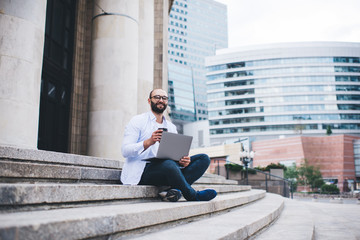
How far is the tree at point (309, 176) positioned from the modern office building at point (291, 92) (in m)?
21.2

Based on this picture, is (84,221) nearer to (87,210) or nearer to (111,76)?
(87,210)

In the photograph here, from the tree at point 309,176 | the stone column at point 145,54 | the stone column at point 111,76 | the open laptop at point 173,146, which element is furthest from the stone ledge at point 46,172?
the tree at point 309,176

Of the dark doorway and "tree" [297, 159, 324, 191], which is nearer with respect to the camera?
the dark doorway

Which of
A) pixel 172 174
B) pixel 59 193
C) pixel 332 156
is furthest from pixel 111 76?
pixel 332 156

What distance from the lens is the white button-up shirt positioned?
3.68 metres

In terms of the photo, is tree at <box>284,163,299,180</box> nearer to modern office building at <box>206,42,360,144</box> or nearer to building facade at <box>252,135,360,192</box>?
building facade at <box>252,135,360,192</box>

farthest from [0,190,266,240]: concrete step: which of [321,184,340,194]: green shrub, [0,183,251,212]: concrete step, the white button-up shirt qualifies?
[321,184,340,194]: green shrub

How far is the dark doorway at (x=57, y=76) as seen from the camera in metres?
7.94

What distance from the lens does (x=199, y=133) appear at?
99.8 meters

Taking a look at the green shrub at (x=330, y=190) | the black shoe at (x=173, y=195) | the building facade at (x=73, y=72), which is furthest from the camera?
the green shrub at (x=330, y=190)

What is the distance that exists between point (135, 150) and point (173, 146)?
460 millimetres

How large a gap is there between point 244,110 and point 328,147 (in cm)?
2839

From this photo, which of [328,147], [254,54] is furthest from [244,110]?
[328,147]

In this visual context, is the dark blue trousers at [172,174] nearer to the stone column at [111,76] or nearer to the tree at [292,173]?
the stone column at [111,76]
